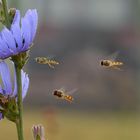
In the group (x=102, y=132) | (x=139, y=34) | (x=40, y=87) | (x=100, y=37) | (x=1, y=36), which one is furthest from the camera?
(x=100, y=37)

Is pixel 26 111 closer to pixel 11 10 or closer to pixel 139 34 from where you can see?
pixel 139 34

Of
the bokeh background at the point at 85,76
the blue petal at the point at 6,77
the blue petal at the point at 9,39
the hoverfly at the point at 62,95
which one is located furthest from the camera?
the bokeh background at the point at 85,76

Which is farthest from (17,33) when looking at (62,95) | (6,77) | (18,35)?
(62,95)

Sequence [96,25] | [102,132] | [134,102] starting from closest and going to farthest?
[102,132] < [134,102] < [96,25]

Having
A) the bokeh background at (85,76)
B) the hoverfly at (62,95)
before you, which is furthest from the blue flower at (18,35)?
the bokeh background at (85,76)

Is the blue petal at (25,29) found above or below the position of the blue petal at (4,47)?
above

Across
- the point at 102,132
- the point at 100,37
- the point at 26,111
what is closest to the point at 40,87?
the point at 26,111

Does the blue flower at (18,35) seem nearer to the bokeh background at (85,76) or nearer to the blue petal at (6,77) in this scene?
the blue petal at (6,77)

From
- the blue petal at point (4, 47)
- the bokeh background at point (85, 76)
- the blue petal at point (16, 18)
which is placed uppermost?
the blue petal at point (16, 18)

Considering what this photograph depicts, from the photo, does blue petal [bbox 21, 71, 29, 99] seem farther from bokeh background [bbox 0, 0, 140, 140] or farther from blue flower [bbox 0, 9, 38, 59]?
bokeh background [bbox 0, 0, 140, 140]
